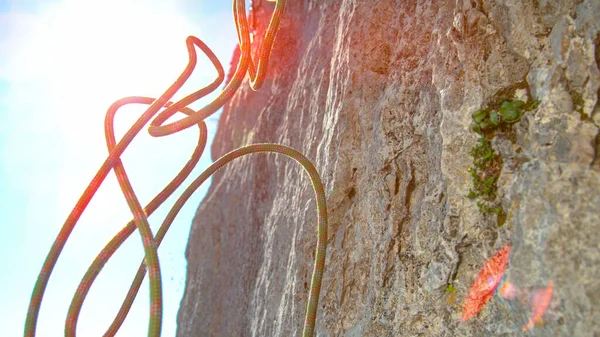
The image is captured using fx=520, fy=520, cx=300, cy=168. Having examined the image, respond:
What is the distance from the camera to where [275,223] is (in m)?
4.82

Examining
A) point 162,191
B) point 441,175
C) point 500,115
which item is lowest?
point 162,191

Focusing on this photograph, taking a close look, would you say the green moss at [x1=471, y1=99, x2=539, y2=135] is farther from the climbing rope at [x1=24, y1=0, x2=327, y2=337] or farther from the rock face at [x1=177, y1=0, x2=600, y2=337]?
the climbing rope at [x1=24, y1=0, x2=327, y2=337]

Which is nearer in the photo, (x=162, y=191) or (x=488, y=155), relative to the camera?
(x=488, y=155)

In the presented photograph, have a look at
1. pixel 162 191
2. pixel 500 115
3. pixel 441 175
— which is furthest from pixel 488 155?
pixel 162 191

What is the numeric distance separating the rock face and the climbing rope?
18.8 inches

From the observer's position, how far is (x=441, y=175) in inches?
95.7

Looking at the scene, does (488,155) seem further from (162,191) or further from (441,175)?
(162,191)

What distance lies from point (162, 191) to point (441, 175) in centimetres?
131

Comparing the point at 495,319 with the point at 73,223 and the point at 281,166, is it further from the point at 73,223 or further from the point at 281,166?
the point at 281,166

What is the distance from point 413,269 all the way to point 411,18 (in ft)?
5.00

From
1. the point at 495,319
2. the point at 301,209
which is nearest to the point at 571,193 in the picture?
the point at 495,319

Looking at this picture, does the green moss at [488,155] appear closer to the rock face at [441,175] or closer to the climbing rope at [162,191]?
the rock face at [441,175]

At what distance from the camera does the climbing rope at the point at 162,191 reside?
2.02m

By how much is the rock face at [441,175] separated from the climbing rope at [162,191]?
48 cm
